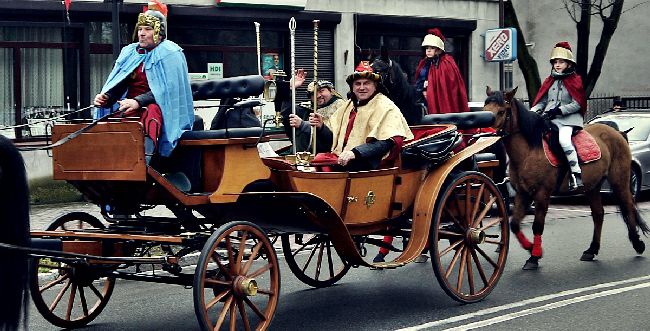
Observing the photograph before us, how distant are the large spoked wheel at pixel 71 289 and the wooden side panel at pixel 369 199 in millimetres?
1840

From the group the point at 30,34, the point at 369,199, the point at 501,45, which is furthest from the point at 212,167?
the point at 501,45

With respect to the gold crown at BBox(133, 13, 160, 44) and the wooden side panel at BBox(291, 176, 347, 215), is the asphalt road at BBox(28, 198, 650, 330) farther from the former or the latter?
the gold crown at BBox(133, 13, 160, 44)

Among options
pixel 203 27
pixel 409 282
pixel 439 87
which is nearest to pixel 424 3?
pixel 203 27

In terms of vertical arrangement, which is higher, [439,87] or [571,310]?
[439,87]

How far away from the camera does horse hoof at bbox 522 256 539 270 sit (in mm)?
10469

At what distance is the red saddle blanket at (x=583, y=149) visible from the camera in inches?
435

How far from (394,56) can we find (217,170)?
1738cm

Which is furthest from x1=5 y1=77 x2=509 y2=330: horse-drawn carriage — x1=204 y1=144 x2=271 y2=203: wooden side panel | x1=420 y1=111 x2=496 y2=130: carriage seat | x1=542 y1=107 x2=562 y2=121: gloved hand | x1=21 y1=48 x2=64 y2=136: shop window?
x1=21 y1=48 x2=64 y2=136: shop window

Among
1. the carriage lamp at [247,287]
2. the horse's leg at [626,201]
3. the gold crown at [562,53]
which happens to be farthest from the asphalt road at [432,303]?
the gold crown at [562,53]

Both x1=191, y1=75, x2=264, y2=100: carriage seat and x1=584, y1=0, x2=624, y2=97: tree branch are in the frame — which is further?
x1=584, y1=0, x2=624, y2=97: tree branch

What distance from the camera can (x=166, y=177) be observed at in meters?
7.49

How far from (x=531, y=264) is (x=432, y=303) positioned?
2.07 meters

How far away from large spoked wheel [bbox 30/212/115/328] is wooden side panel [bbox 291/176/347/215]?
4.86 ft

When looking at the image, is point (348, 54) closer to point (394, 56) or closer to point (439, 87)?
point (394, 56)
